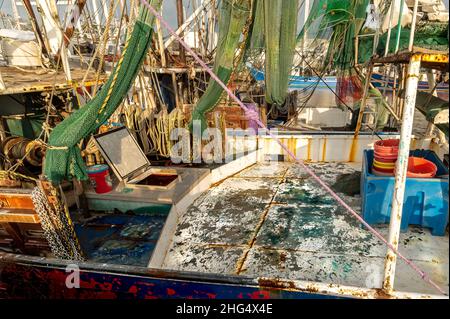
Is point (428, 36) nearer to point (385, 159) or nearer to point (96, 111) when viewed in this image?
point (385, 159)

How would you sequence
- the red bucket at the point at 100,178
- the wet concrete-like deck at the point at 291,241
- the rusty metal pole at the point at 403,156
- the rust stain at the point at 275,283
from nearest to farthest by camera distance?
the rusty metal pole at the point at 403,156, the rust stain at the point at 275,283, the wet concrete-like deck at the point at 291,241, the red bucket at the point at 100,178

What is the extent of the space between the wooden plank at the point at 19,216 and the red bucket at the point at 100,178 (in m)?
1.62

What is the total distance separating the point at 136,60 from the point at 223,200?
9.99 feet

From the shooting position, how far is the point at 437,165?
4.48m

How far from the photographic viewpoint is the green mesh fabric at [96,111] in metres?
3.91

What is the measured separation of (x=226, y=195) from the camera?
5.91 metres

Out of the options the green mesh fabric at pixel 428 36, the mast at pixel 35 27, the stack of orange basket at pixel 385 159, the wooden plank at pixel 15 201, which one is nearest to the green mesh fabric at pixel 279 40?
the stack of orange basket at pixel 385 159

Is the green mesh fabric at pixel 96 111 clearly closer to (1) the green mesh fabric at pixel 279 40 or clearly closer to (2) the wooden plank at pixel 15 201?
(2) the wooden plank at pixel 15 201

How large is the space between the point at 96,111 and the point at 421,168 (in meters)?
4.97

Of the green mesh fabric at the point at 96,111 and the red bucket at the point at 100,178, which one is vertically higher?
the green mesh fabric at the point at 96,111

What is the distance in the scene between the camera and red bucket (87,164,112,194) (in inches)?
222

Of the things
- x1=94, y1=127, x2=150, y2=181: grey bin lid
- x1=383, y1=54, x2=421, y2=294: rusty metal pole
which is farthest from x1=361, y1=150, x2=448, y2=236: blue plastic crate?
x1=94, y1=127, x2=150, y2=181: grey bin lid

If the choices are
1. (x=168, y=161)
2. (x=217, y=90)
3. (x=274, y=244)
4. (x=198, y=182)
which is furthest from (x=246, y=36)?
(x=168, y=161)
